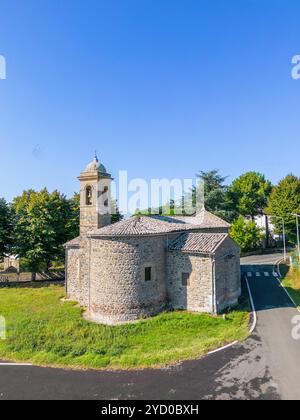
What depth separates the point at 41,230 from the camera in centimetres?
3017

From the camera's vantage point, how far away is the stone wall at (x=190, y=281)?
1800 cm

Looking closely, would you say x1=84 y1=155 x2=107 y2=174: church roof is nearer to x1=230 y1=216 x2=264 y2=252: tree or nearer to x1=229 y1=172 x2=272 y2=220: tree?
x1=230 y1=216 x2=264 y2=252: tree

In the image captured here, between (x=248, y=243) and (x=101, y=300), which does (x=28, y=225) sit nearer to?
(x=101, y=300)

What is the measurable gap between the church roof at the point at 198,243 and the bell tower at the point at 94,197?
6.10 meters

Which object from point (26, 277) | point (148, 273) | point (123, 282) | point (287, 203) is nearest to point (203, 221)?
point (148, 273)

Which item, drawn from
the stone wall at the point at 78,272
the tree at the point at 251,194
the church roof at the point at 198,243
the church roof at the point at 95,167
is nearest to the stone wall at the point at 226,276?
the church roof at the point at 198,243

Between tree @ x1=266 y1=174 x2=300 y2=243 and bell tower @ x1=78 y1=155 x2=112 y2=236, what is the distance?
103 ft

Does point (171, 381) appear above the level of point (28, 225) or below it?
below

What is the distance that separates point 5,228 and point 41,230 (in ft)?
16.4

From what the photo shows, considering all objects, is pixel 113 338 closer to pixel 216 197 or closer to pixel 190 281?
pixel 190 281

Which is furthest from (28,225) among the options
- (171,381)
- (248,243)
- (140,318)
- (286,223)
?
(286,223)
